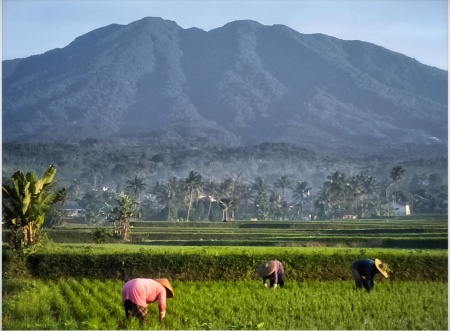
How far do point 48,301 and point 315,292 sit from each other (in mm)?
3694

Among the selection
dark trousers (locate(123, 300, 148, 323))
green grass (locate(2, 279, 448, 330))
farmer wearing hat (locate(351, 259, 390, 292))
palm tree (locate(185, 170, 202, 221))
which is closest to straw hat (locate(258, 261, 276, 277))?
green grass (locate(2, 279, 448, 330))

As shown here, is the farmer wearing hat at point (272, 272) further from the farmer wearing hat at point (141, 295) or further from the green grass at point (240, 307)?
the farmer wearing hat at point (141, 295)

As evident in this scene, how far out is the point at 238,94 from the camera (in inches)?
3625

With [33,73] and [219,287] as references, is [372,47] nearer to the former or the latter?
[33,73]

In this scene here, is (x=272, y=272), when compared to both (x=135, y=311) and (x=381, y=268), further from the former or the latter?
(x=135, y=311)

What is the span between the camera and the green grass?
332 inches

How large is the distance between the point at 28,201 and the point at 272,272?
4.50 m

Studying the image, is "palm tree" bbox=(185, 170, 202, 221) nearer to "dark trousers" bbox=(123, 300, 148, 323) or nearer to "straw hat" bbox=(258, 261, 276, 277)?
"straw hat" bbox=(258, 261, 276, 277)

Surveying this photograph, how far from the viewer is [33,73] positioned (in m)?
90.5

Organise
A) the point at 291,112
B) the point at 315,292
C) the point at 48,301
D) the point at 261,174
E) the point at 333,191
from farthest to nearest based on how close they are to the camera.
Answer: the point at 291,112
the point at 261,174
the point at 333,191
the point at 315,292
the point at 48,301

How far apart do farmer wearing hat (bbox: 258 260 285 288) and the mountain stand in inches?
2372

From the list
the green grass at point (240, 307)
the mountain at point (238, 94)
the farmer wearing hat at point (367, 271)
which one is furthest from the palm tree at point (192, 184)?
the farmer wearing hat at point (367, 271)

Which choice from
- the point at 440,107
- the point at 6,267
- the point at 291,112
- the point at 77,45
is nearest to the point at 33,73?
the point at 77,45

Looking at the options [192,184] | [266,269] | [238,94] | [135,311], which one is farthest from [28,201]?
[238,94]
